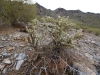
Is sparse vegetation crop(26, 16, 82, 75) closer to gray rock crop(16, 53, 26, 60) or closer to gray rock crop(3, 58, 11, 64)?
gray rock crop(16, 53, 26, 60)

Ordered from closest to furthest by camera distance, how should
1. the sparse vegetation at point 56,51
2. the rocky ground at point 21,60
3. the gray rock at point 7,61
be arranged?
the sparse vegetation at point 56,51 → the rocky ground at point 21,60 → the gray rock at point 7,61

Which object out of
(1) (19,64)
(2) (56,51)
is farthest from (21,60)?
(2) (56,51)

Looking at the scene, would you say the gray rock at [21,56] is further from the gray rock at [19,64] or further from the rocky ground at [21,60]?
the gray rock at [19,64]

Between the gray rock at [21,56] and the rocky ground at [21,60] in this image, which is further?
the gray rock at [21,56]

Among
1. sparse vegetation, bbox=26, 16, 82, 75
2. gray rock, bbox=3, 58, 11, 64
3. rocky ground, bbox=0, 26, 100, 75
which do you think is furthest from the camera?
gray rock, bbox=3, 58, 11, 64

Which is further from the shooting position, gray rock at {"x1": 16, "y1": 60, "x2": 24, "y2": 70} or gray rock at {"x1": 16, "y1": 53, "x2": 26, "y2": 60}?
gray rock at {"x1": 16, "y1": 53, "x2": 26, "y2": 60}

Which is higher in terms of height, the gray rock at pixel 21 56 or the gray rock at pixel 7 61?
the gray rock at pixel 21 56

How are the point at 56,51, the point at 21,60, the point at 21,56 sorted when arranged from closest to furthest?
1. the point at 56,51
2. the point at 21,60
3. the point at 21,56

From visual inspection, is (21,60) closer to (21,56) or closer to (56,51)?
(21,56)

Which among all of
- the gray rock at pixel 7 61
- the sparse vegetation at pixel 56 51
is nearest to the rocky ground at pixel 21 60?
the gray rock at pixel 7 61

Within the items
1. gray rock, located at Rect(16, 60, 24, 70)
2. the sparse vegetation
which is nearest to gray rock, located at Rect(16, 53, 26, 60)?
gray rock, located at Rect(16, 60, 24, 70)

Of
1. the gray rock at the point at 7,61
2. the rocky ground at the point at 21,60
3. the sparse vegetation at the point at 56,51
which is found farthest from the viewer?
the gray rock at the point at 7,61

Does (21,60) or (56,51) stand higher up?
(56,51)

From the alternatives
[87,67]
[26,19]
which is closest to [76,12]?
[26,19]
